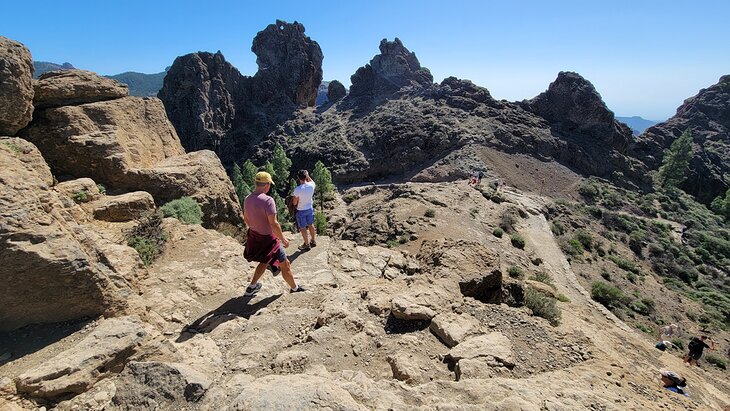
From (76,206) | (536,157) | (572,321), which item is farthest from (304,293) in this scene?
(536,157)

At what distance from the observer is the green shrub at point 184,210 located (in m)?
10.5

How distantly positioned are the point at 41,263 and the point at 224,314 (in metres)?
2.92

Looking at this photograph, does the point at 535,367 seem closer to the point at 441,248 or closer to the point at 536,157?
the point at 441,248

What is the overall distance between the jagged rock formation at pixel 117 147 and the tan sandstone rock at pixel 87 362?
23.7 feet

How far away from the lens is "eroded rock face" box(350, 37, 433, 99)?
294 ft

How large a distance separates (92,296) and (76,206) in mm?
4573

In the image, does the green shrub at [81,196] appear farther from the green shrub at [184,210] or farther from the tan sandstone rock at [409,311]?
the tan sandstone rock at [409,311]

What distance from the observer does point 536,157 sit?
59.9 m

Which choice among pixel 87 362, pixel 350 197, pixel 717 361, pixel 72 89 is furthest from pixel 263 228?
pixel 350 197

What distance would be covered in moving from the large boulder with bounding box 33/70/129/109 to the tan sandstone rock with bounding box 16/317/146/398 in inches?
367

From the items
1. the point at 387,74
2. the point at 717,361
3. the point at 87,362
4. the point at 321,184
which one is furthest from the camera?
the point at 387,74

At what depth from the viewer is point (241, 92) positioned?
8569cm

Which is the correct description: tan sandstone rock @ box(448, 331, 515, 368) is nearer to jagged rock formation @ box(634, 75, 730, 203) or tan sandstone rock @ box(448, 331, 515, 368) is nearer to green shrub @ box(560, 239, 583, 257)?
green shrub @ box(560, 239, 583, 257)

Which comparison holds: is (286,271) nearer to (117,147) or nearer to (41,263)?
(41,263)
